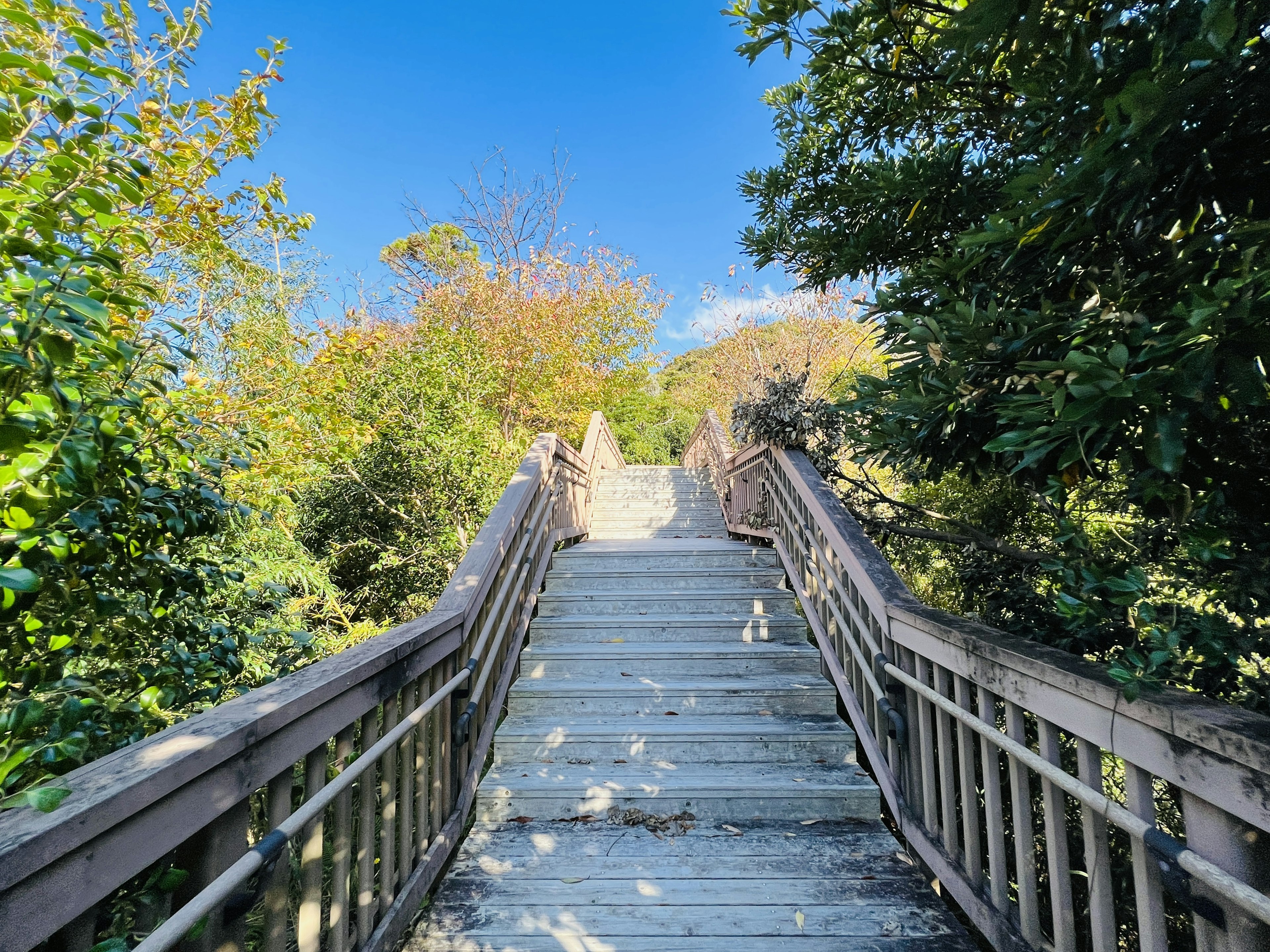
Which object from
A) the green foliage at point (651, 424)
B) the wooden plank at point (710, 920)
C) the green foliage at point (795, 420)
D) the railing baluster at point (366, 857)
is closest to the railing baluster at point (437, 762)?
the wooden plank at point (710, 920)

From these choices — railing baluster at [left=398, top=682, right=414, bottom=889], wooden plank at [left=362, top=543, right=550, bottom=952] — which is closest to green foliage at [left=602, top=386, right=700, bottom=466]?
wooden plank at [left=362, top=543, right=550, bottom=952]

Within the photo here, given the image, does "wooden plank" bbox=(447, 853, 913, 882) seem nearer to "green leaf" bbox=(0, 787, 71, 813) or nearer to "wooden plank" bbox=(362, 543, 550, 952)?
"wooden plank" bbox=(362, 543, 550, 952)

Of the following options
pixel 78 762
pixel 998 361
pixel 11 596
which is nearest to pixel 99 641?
pixel 78 762

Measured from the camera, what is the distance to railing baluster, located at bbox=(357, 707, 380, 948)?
1.57 metres

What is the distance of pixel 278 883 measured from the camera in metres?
1.23

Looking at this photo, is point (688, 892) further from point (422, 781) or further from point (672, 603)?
point (672, 603)

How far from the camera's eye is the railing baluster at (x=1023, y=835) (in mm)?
1511

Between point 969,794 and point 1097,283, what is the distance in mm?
1568

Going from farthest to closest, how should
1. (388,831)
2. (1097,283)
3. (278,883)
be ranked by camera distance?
1. (388,831)
2. (1097,283)
3. (278,883)

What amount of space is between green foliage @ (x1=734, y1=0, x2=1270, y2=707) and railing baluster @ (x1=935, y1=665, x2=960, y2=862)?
51 cm

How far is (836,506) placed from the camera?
313 centimetres

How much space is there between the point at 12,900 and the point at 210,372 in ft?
17.7

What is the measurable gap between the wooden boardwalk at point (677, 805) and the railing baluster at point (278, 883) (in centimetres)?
75

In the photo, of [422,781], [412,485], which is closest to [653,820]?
[422,781]
